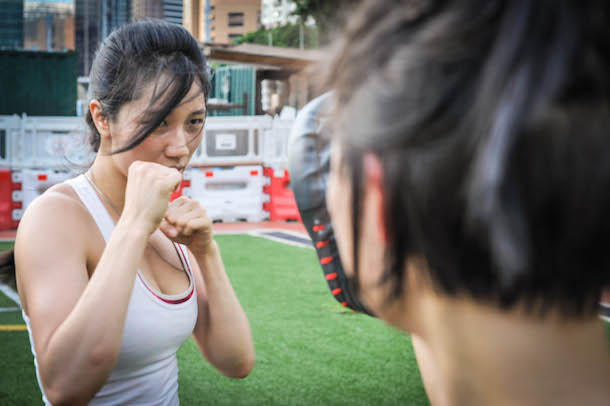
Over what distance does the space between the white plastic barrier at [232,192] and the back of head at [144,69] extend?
30.5 ft

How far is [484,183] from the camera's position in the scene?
1.78 ft

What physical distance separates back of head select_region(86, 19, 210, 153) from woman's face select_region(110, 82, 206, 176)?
2cm

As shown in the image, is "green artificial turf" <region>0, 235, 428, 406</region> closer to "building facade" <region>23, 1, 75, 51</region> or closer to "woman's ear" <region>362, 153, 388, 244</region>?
"woman's ear" <region>362, 153, 388, 244</region>

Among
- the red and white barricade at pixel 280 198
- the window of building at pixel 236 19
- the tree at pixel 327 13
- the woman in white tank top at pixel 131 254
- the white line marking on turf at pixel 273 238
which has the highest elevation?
the window of building at pixel 236 19

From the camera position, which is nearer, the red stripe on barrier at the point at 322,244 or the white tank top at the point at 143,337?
the red stripe on barrier at the point at 322,244

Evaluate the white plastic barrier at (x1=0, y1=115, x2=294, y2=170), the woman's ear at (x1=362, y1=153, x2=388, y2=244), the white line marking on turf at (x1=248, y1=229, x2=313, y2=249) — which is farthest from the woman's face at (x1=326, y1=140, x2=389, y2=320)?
the white plastic barrier at (x1=0, y1=115, x2=294, y2=170)

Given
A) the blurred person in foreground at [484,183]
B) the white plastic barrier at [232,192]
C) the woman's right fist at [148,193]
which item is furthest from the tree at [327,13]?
the white plastic barrier at [232,192]

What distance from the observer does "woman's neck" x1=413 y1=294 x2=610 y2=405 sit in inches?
24.4

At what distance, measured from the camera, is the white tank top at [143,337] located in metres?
1.56

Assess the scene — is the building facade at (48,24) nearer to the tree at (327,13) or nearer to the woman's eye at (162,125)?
the woman's eye at (162,125)

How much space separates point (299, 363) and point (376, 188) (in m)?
3.67

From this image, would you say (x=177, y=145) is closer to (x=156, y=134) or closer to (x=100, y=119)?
(x=156, y=134)

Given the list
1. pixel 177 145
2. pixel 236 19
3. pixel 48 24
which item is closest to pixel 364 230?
pixel 177 145

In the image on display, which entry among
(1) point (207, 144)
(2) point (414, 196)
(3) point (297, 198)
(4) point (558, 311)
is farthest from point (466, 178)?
(1) point (207, 144)
